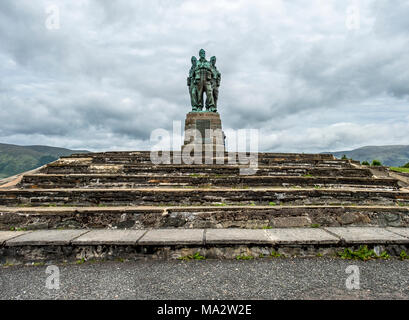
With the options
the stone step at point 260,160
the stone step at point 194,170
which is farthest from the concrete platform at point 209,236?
the stone step at point 260,160

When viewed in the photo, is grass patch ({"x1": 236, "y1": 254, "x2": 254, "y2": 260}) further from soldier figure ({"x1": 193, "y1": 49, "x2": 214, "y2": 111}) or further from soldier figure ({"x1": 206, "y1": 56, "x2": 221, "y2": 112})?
soldier figure ({"x1": 193, "y1": 49, "x2": 214, "y2": 111})

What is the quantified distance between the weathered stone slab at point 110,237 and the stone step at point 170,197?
41.6 inches

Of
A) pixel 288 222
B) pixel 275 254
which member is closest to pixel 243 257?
pixel 275 254

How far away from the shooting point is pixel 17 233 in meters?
4.34

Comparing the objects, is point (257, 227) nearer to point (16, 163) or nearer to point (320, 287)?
point (320, 287)

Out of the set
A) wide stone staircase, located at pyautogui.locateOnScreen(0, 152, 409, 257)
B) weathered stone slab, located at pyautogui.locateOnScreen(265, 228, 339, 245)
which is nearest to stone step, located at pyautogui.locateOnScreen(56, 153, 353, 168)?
wide stone staircase, located at pyautogui.locateOnScreen(0, 152, 409, 257)

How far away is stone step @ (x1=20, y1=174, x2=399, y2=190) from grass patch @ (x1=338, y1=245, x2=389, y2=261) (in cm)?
256

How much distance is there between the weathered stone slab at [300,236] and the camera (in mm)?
3791

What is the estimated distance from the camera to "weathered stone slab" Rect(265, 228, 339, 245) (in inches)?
149

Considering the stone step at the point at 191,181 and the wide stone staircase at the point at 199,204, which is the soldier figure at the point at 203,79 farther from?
the stone step at the point at 191,181

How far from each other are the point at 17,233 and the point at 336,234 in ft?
20.2

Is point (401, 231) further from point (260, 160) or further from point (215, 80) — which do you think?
point (215, 80)
